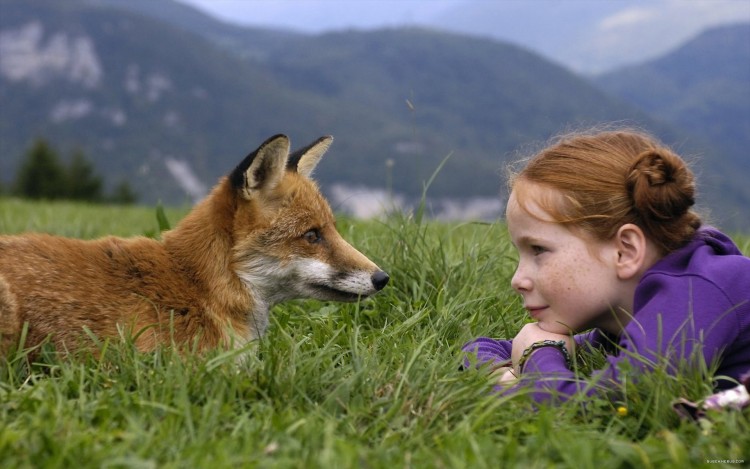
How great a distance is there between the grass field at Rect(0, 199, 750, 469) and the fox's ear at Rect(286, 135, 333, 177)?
1485 millimetres

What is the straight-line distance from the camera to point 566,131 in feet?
15.4

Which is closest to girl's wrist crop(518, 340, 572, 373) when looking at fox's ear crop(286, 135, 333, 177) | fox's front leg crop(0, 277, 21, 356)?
fox's ear crop(286, 135, 333, 177)

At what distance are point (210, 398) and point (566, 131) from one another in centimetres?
284

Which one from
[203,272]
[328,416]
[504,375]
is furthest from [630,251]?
[203,272]

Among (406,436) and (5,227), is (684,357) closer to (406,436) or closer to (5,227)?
(406,436)

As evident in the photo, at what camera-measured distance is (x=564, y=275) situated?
393 cm

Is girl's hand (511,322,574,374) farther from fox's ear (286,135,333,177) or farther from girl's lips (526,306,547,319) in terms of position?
fox's ear (286,135,333,177)

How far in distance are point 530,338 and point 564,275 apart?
1.47ft

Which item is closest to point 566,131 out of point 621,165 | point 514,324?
point 621,165

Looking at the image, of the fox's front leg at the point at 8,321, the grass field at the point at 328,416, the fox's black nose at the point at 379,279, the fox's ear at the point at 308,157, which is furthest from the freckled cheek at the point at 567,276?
the fox's front leg at the point at 8,321

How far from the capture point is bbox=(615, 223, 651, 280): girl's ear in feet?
12.5

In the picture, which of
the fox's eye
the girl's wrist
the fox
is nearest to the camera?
the girl's wrist

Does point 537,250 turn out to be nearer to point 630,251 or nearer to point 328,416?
point 630,251

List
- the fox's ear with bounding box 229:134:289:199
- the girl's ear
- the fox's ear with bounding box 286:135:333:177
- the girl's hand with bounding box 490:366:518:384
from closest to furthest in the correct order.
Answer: the girl's hand with bounding box 490:366:518:384, the girl's ear, the fox's ear with bounding box 229:134:289:199, the fox's ear with bounding box 286:135:333:177
